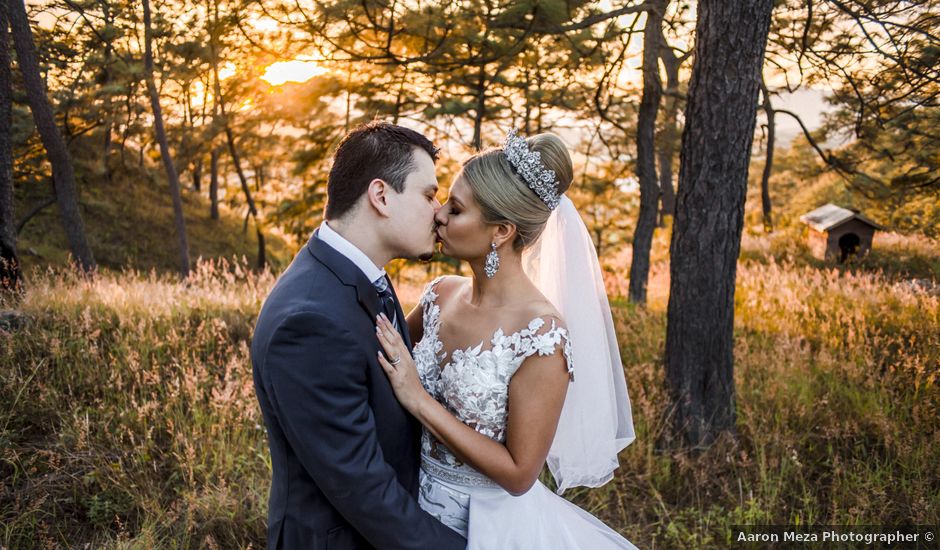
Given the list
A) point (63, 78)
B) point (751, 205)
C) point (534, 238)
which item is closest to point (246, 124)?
point (63, 78)

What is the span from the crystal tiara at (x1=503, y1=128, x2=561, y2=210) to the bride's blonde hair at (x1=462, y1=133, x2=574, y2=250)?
20 millimetres

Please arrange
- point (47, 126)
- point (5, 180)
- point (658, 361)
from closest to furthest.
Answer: point (658, 361), point (5, 180), point (47, 126)

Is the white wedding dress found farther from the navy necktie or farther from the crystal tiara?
the crystal tiara

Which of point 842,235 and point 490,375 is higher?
point 490,375

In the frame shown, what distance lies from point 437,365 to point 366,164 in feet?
3.42

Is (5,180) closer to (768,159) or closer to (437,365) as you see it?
(437,365)

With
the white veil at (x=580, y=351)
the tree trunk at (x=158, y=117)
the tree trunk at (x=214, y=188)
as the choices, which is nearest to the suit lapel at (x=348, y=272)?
the white veil at (x=580, y=351)

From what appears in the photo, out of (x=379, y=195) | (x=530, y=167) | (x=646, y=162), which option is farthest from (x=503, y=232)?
(x=646, y=162)

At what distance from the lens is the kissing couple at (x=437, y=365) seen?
1934mm

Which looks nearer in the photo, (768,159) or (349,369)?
(349,369)

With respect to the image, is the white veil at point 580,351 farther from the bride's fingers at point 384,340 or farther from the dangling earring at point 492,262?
the bride's fingers at point 384,340

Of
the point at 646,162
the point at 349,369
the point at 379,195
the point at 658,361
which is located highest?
the point at 379,195

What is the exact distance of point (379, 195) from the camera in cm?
226

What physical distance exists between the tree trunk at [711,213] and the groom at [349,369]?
2.93 metres
